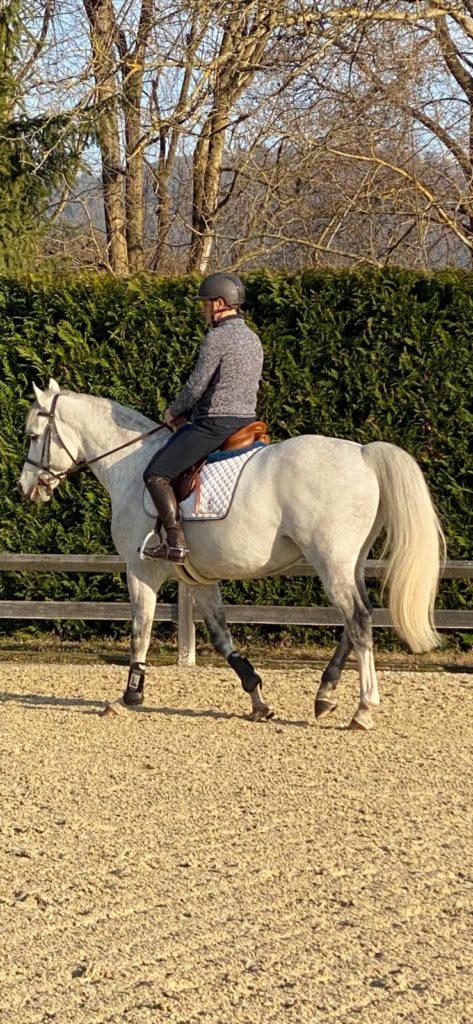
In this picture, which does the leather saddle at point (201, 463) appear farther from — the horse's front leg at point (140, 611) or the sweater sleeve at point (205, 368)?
the horse's front leg at point (140, 611)

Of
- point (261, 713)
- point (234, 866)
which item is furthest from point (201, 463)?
point (234, 866)

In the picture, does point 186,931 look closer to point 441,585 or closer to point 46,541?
point 441,585

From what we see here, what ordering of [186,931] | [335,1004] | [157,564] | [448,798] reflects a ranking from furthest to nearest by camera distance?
[157,564], [448,798], [186,931], [335,1004]

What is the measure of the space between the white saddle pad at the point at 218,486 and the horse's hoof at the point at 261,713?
126 centimetres

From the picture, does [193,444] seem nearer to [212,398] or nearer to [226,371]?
[212,398]

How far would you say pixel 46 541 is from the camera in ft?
37.3

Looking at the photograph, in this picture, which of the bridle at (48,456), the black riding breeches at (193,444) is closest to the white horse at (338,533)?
the black riding breeches at (193,444)

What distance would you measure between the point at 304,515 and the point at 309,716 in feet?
5.20

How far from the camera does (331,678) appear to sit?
7.60 metres

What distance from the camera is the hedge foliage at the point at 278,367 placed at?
33.9 ft

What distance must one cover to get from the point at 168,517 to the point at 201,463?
361mm

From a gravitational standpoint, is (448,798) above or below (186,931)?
below

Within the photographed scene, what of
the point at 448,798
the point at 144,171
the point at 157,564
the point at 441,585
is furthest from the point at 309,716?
the point at 144,171

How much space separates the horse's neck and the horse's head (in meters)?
0.09
